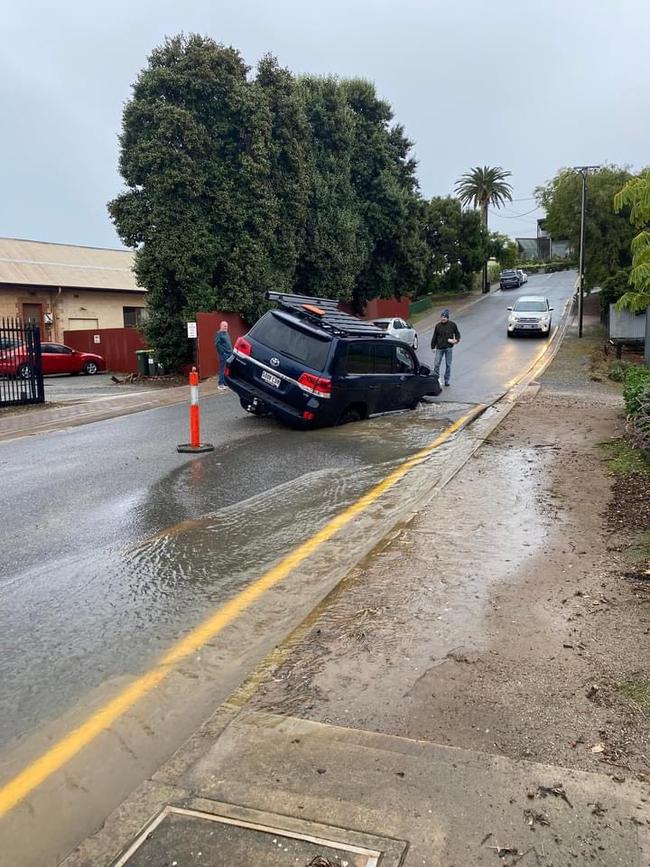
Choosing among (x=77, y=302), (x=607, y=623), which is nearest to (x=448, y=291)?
(x=77, y=302)

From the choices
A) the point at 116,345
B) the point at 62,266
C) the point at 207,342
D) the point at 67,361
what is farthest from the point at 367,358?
the point at 62,266

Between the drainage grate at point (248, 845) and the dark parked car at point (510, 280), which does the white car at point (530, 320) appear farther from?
the dark parked car at point (510, 280)

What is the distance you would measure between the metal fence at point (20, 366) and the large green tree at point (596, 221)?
27389 mm

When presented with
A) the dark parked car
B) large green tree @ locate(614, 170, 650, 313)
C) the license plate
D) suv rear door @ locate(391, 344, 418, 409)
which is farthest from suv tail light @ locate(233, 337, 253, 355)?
the dark parked car

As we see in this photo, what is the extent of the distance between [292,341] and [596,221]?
92.7 ft

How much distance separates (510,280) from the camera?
61.9 m

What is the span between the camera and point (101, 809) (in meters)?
2.77

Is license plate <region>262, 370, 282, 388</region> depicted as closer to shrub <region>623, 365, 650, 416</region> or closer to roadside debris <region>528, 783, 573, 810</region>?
shrub <region>623, 365, 650, 416</region>

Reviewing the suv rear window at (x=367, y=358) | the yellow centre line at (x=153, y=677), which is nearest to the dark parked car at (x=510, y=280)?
the suv rear window at (x=367, y=358)

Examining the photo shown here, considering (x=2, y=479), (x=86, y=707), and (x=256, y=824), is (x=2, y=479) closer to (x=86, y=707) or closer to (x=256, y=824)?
(x=86, y=707)

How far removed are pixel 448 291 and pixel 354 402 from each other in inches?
1884

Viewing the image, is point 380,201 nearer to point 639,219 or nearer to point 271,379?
point 271,379

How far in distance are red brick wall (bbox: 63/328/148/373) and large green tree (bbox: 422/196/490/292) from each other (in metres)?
25.0

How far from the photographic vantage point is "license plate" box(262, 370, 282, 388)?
1125cm
